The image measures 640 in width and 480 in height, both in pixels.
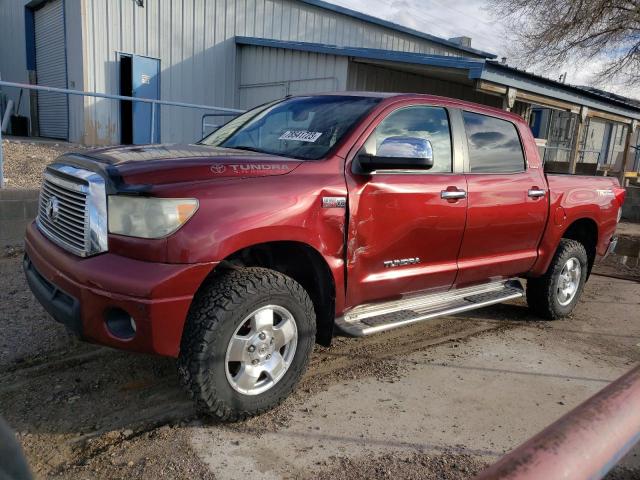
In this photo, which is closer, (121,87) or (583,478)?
(583,478)

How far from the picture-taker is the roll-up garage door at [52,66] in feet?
43.8

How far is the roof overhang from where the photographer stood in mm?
9016

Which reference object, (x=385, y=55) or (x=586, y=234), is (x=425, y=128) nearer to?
(x=586, y=234)

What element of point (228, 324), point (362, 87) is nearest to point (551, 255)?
point (228, 324)

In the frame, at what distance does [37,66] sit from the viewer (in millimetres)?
15258

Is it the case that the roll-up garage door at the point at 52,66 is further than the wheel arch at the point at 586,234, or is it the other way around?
the roll-up garage door at the point at 52,66

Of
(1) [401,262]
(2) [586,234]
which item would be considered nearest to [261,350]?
(1) [401,262]

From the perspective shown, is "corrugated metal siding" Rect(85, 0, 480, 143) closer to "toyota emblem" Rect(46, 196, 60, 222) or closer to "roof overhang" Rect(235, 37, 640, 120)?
→ "roof overhang" Rect(235, 37, 640, 120)

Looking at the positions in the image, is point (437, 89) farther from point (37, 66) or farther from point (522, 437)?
point (522, 437)

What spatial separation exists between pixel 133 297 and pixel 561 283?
169 inches

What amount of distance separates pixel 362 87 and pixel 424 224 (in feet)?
32.7

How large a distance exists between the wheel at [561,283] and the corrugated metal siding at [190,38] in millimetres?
11090

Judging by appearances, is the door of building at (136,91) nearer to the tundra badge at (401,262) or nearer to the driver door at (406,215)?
the driver door at (406,215)

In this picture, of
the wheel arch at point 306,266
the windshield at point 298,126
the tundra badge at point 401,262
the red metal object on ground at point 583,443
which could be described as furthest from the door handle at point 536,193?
the red metal object on ground at point 583,443
